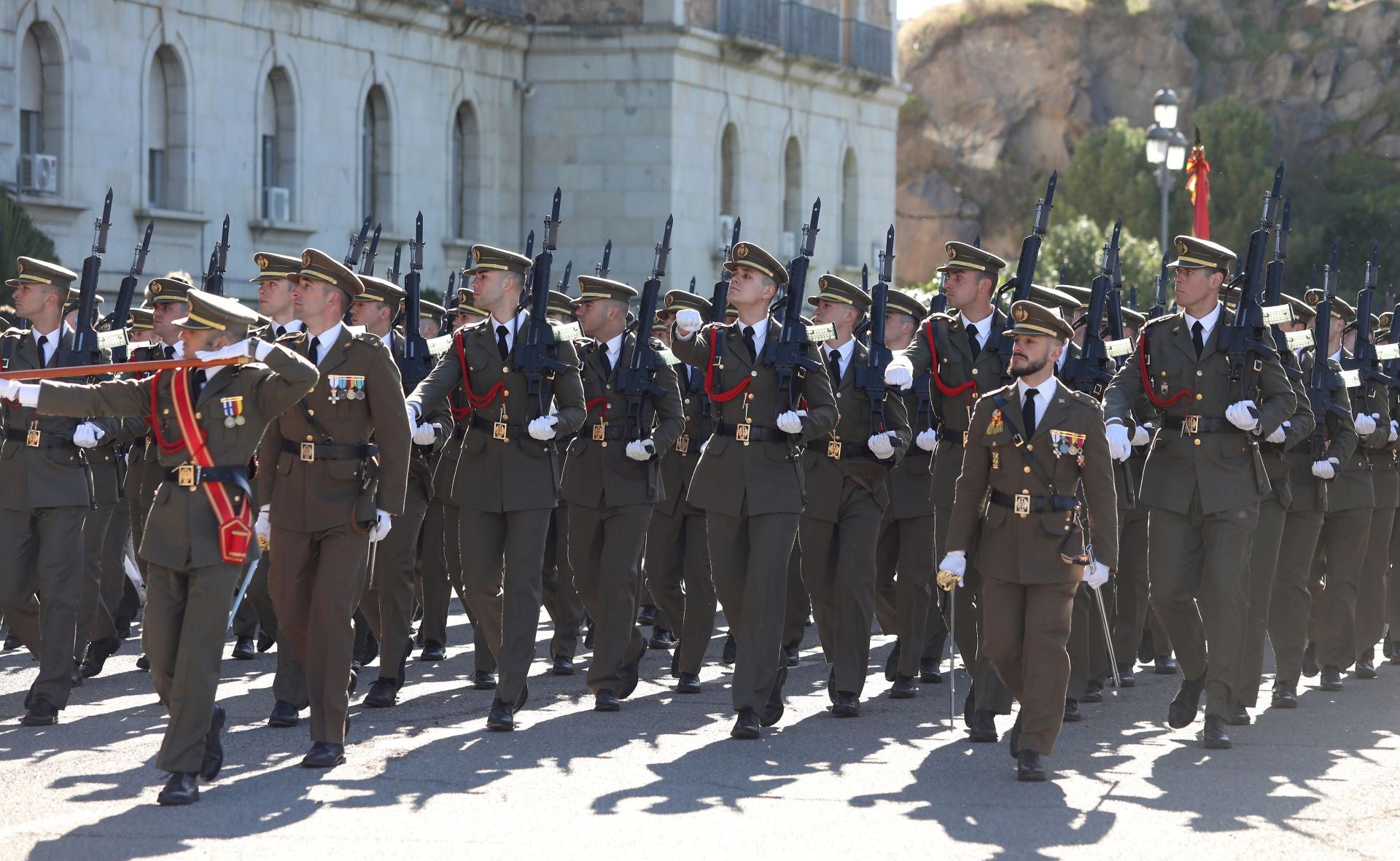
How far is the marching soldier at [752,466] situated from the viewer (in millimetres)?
10250

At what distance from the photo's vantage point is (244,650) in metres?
12.8

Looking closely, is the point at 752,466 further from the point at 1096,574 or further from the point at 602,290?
the point at 1096,574

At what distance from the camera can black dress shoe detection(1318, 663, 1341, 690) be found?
12203 mm

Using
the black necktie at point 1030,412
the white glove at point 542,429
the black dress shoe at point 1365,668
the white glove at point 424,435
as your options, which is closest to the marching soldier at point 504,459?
the white glove at point 542,429

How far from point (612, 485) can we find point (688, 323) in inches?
39.9

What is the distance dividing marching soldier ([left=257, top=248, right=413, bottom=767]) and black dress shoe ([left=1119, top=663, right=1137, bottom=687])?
4.69 meters

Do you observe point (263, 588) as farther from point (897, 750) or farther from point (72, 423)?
point (897, 750)

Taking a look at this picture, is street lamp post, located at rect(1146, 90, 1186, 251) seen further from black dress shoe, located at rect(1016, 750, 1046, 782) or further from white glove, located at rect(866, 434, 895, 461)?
black dress shoe, located at rect(1016, 750, 1046, 782)

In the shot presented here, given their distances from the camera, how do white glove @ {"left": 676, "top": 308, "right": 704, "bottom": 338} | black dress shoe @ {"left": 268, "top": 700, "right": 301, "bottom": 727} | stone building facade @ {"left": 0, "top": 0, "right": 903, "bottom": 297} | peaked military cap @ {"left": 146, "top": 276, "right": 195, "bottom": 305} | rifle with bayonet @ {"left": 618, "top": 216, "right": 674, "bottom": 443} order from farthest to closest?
stone building facade @ {"left": 0, "top": 0, "right": 903, "bottom": 297} < peaked military cap @ {"left": 146, "top": 276, "right": 195, "bottom": 305} < rifle with bayonet @ {"left": 618, "top": 216, "right": 674, "bottom": 443} < white glove @ {"left": 676, "top": 308, "right": 704, "bottom": 338} < black dress shoe @ {"left": 268, "top": 700, "right": 301, "bottom": 727}

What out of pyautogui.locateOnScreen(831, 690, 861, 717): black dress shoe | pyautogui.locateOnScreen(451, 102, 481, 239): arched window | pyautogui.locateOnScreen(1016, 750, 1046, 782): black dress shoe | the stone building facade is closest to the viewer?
pyautogui.locateOnScreen(1016, 750, 1046, 782): black dress shoe

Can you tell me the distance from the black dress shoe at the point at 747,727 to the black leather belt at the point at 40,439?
3454 mm

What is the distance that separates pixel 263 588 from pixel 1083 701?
14.2 ft

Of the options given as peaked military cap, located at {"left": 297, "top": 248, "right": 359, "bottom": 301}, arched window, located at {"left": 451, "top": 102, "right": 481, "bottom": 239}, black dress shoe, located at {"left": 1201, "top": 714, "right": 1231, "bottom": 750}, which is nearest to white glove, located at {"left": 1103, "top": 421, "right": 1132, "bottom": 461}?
black dress shoe, located at {"left": 1201, "top": 714, "right": 1231, "bottom": 750}

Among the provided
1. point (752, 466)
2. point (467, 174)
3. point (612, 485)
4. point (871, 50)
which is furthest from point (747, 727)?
point (871, 50)
